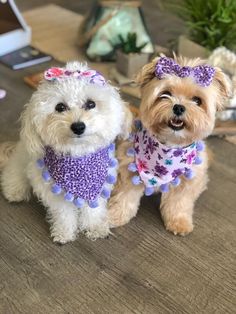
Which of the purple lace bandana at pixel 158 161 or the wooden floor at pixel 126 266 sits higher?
the purple lace bandana at pixel 158 161

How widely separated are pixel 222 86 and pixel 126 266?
0.71 meters

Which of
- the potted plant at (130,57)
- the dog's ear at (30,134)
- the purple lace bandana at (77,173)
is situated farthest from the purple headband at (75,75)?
the potted plant at (130,57)

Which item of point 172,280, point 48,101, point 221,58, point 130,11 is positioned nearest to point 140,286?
point 172,280

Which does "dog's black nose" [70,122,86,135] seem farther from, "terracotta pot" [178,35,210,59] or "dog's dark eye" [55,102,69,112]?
"terracotta pot" [178,35,210,59]

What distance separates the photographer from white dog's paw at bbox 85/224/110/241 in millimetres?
1706

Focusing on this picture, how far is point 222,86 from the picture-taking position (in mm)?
1498

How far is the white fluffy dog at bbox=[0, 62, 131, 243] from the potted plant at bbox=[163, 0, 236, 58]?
1366mm

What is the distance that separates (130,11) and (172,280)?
2.03 m

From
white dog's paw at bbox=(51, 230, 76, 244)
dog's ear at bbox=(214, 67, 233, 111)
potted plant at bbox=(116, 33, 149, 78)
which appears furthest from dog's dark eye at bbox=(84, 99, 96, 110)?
potted plant at bbox=(116, 33, 149, 78)

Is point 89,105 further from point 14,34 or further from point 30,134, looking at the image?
point 14,34

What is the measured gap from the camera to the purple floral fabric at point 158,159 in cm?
160

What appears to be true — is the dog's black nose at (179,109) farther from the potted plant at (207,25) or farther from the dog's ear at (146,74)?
the potted plant at (207,25)

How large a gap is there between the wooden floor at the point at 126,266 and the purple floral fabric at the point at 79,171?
0.83ft

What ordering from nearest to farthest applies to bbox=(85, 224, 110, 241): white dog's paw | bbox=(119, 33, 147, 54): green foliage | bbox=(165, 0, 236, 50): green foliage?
bbox=(85, 224, 110, 241): white dog's paw → bbox=(165, 0, 236, 50): green foliage → bbox=(119, 33, 147, 54): green foliage
